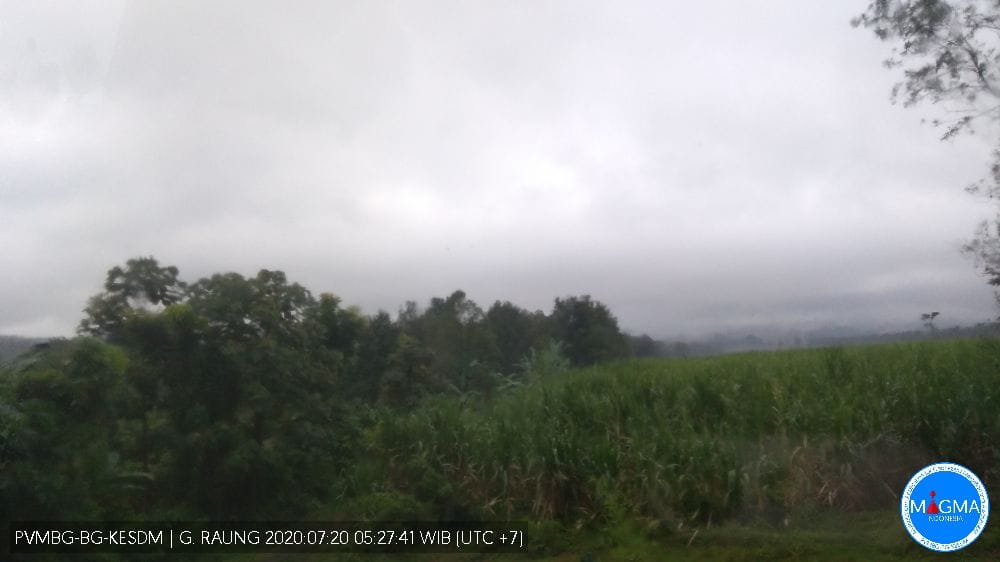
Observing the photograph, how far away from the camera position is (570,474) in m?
9.61

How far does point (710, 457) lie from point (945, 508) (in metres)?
2.34

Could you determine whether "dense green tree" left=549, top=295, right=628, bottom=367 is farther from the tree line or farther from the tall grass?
the tree line

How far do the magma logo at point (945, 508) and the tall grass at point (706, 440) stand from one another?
3.57ft

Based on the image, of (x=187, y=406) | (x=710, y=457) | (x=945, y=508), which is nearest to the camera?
(x=945, y=508)

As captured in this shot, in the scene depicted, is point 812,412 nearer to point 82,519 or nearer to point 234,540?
point 234,540

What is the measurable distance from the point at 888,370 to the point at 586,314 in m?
5.68

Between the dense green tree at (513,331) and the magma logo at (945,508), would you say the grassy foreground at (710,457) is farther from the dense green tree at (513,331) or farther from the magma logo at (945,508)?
the dense green tree at (513,331)

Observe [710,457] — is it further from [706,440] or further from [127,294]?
[127,294]

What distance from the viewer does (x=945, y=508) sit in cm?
766

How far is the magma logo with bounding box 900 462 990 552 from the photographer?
7.54m

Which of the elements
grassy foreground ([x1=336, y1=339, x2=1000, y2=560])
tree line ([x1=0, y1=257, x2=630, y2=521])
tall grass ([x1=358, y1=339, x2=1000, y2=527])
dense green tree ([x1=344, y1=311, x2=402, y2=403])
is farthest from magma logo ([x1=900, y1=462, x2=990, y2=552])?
dense green tree ([x1=344, y1=311, x2=402, y2=403])

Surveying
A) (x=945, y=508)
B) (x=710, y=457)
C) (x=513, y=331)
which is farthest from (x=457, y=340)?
(x=945, y=508)

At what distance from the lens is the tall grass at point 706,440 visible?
353 inches

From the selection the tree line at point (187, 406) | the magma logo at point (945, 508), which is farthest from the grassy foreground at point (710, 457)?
the tree line at point (187, 406)
